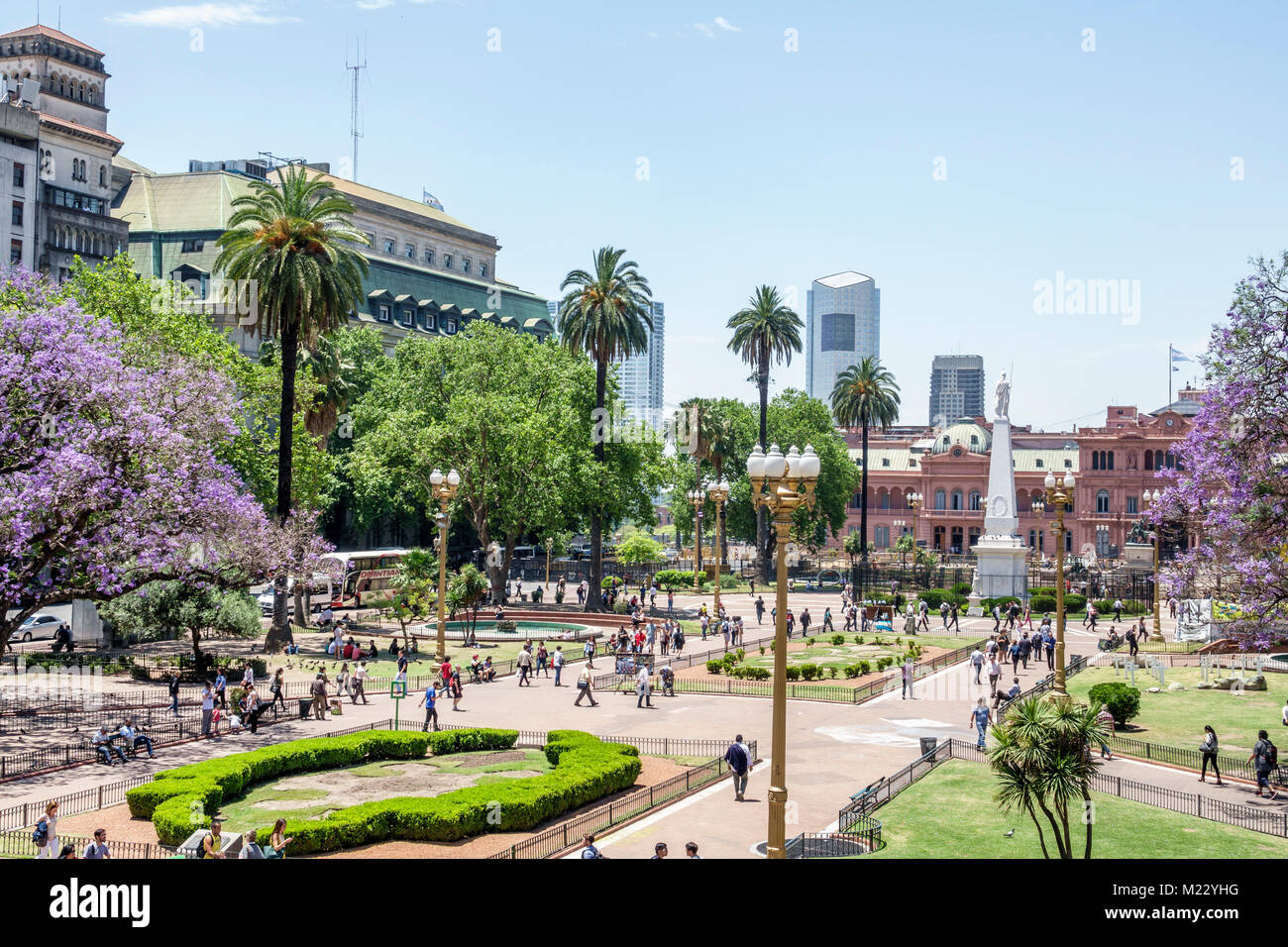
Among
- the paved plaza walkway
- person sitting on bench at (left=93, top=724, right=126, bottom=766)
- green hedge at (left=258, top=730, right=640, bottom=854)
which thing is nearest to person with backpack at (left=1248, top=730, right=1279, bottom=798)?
the paved plaza walkway

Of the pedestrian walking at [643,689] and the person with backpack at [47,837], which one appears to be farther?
the pedestrian walking at [643,689]

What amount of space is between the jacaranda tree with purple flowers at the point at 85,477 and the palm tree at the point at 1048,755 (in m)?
21.0

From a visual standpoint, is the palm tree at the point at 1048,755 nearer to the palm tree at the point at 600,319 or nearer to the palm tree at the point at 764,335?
the palm tree at the point at 600,319

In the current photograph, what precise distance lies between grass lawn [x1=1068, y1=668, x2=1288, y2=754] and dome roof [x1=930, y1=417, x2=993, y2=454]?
280 ft

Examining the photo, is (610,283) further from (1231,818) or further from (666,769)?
(1231,818)

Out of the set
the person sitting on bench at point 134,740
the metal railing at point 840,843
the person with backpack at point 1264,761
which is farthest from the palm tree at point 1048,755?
the person sitting on bench at point 134,740

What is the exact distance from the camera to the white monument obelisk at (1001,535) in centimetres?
6856

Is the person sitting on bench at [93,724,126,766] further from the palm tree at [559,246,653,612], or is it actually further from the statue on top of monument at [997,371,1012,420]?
the statue on top of monument at [997,371,1012,420]

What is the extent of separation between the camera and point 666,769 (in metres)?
25.4

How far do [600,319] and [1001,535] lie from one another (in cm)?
2876

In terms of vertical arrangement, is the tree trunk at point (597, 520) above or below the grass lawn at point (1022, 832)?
above

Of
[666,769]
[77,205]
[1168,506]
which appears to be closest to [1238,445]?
[1168,506]

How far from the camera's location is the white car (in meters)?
45.8
